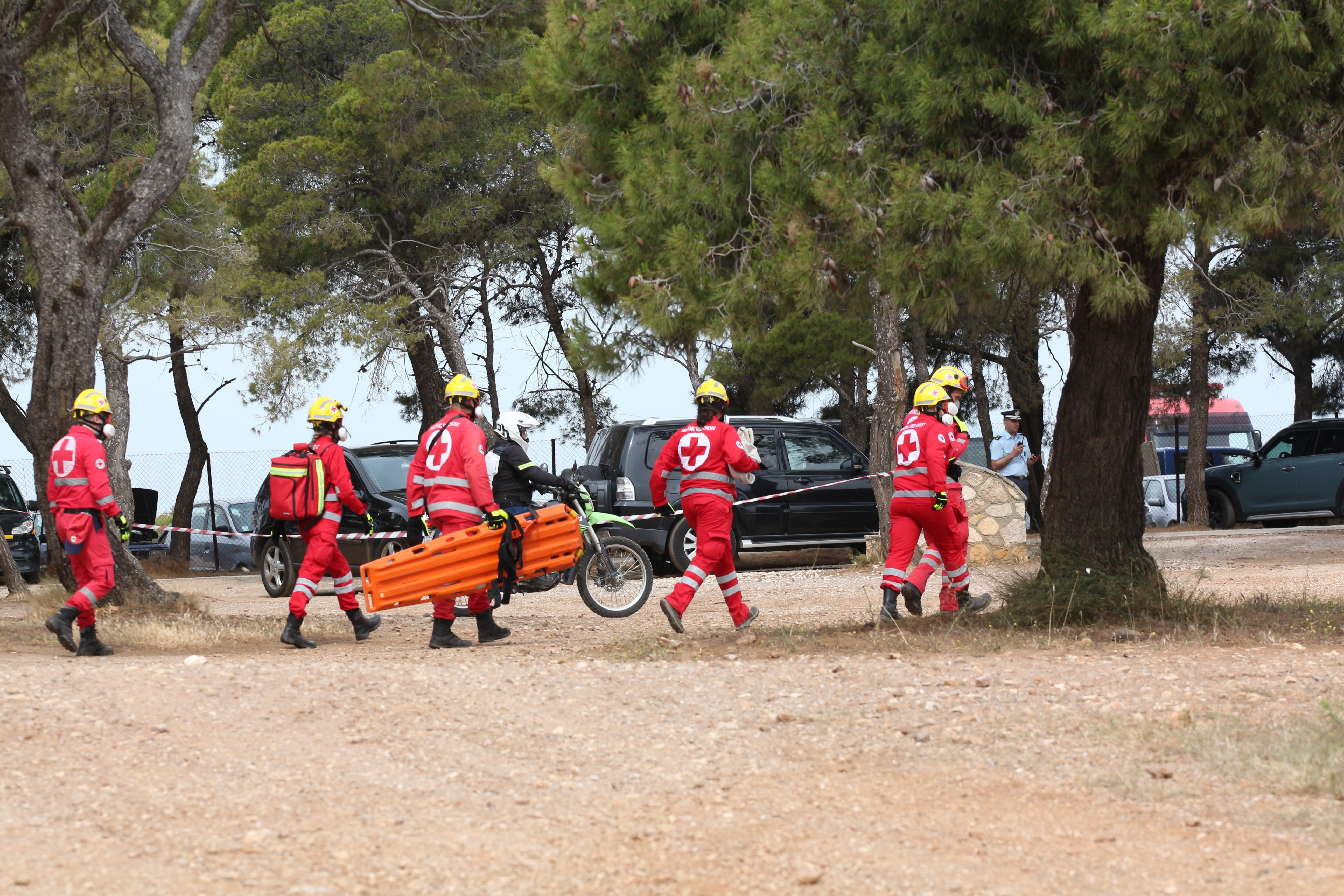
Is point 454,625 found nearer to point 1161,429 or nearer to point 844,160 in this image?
point 844,160

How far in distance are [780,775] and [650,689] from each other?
1.62 metres

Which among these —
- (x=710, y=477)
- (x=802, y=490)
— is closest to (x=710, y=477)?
(x=710, y=477)

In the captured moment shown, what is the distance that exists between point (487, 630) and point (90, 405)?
9.51ft

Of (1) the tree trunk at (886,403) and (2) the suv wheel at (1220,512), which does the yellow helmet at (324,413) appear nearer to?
(1) the tree trunk at (886,403)

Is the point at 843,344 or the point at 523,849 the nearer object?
the point at 523,849

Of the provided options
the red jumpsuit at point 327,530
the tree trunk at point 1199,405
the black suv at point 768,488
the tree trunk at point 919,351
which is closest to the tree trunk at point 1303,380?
the tree trunk at point 1199,405

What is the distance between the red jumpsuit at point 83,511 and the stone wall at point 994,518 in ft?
29.5

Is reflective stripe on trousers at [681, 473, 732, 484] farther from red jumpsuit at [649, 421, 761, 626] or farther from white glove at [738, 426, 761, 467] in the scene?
white glove at [738, 426, 761, 467]

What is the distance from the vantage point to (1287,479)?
2241 cm

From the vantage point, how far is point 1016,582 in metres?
9.05

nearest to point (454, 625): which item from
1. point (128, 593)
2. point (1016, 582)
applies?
point (128, 593)

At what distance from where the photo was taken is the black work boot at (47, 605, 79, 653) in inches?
340

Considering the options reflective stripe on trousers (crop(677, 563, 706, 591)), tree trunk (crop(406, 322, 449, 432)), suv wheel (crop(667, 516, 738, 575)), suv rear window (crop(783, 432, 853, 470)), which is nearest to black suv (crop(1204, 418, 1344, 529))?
suv rear window (crop(783, 432, 853, 470))

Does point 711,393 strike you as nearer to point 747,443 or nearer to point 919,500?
point 747,443
